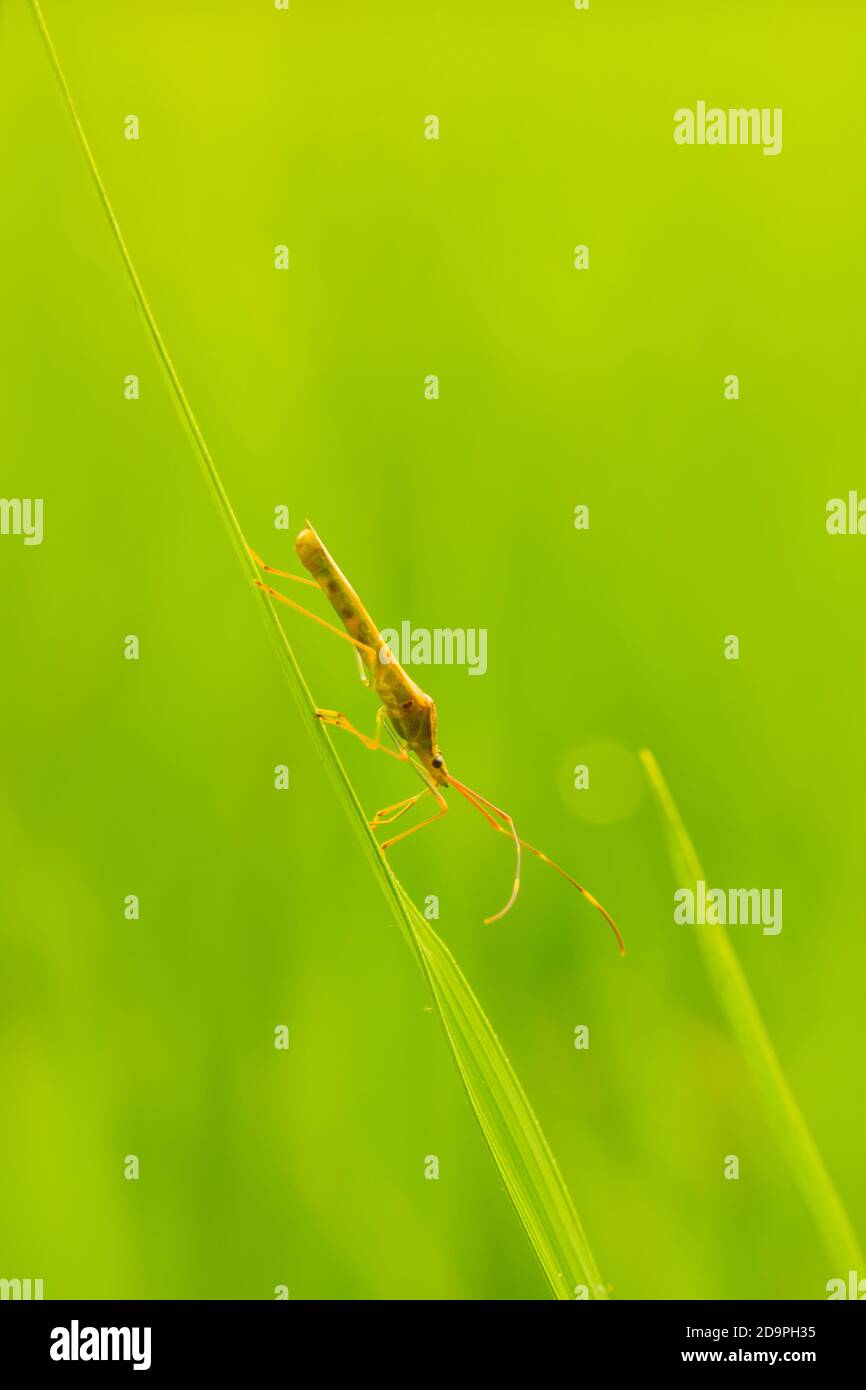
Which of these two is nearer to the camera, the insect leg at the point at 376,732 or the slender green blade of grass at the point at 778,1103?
the slender green blade of grass at the point at 778,1103

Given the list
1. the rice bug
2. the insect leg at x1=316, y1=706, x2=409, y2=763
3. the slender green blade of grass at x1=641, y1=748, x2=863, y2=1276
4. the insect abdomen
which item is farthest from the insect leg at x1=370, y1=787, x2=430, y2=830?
the slender green blade of grass at x1=641, y1=748, x2=863, y2=1276

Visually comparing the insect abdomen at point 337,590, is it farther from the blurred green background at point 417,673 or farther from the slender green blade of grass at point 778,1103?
the slender green blade of grass at point 778,1103

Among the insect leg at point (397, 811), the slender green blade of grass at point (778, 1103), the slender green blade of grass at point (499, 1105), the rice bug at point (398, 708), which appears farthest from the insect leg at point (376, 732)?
the slender green blade of grass at point (778, 1103)

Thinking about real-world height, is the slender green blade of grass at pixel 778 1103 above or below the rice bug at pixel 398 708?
below

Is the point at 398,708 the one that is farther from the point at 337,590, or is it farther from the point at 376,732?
the point at 337,590

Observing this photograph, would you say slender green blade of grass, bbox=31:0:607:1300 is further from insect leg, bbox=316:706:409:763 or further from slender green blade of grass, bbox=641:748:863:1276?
insect leg, bbox=316:706:409:763

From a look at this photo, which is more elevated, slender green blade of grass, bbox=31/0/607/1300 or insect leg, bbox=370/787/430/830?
insect leg, bbox=370/787/430/830

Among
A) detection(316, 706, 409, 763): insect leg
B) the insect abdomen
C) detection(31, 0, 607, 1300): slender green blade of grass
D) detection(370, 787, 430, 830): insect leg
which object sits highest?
the insect abdomen

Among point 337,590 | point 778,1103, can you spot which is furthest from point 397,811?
point 778,1103
